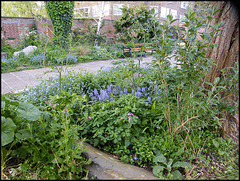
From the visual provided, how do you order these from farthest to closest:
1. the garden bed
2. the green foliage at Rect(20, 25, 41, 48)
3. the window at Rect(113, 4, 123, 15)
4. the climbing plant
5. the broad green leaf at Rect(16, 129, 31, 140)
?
1. the window at Rect(113, 4, 123, 15)
2. the green foliage at Rect(20, 25, 41, 48)
3. the climbing plant
4. the garden bed
5. the broad green leaf at Rect(16, 129, 31, 140)

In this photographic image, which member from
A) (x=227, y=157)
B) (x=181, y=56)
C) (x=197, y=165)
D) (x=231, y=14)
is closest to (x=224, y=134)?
(x=227, y=157)

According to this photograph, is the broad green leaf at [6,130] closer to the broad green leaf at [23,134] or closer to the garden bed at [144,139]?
the broad green leaf at [23,134]

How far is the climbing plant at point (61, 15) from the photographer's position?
28.6 feet

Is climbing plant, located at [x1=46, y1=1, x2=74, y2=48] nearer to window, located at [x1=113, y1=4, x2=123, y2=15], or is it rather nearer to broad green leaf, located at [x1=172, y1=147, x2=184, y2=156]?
broad green leaf, located at [x1=172, y1=147, x2=184, y2=156]

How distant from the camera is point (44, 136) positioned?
167cm

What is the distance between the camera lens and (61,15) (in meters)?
8.88

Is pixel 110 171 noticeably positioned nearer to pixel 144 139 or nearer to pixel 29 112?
pixel 144 139

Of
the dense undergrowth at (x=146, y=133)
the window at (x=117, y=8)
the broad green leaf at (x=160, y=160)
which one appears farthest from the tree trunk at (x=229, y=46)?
the window at (x=117, y=8)

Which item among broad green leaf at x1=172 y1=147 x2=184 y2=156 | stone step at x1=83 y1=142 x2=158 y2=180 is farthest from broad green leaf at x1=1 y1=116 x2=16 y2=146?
broad green leaf at x1=172 y1=147 x2=184 y2=156

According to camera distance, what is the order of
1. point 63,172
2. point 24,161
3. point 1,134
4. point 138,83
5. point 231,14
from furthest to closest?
point 138,83 < point 231,14 < point 24,161 < point 63,172 < point 1,134

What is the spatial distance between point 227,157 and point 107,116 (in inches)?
53.4

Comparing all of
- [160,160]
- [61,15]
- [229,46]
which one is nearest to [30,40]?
[61,15]

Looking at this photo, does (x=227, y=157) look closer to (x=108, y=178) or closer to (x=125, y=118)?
(x=125, y=118)

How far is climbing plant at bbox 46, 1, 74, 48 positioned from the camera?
8703mm
